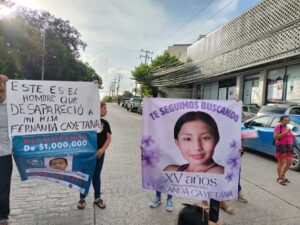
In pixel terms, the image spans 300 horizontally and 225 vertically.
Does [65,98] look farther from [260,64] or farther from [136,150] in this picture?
[260,64]

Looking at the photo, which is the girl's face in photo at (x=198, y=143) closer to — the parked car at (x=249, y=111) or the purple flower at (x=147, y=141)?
the purple flower at (x=147, y=141)

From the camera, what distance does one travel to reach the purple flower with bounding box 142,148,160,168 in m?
3.87

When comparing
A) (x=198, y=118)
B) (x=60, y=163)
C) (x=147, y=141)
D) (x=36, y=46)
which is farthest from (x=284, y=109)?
(x=36, y=46)

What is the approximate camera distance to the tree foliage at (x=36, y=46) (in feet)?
88.5

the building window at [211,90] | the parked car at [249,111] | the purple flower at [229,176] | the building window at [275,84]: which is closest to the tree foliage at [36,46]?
the parked car at [249,111]

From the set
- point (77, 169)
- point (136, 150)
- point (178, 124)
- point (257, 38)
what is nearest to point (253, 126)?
point (136, 150)

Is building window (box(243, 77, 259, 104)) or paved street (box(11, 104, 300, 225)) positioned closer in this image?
paved street (box(11, 104, 300, 225))

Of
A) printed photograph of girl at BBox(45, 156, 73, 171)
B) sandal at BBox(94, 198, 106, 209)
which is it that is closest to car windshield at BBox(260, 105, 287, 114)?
sandal at BBox(94, 198, 106, 209)

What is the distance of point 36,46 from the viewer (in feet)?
103

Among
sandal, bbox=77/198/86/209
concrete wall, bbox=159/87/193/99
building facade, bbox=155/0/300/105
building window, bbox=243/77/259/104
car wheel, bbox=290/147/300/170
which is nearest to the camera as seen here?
sandal, bbox=77/198/86/209

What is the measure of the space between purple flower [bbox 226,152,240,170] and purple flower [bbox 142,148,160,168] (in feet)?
3.05

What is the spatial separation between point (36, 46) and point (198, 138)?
103 ft

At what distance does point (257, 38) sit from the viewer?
20.8m

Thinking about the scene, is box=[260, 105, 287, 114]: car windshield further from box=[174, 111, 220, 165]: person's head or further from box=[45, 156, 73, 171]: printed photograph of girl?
box=[45, 156, 73, 171]: printed photograph of girl
